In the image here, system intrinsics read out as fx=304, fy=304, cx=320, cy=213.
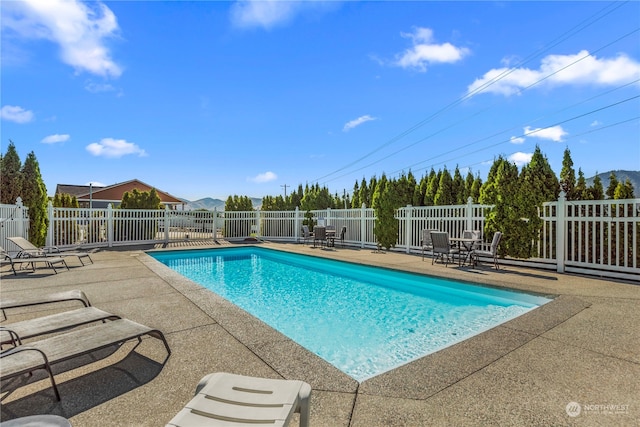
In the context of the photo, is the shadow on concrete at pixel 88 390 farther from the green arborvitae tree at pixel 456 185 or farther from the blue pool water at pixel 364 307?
the green arborvitae tree at pixel 456 185

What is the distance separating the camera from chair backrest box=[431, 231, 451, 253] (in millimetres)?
7480

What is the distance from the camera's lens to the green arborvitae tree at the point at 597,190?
838cm

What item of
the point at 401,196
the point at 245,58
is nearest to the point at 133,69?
the point at 245,58

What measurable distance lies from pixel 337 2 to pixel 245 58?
3.48 meters

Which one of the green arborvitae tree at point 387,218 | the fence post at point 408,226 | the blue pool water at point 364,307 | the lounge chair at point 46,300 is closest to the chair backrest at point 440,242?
the blue pool water at point 364,307

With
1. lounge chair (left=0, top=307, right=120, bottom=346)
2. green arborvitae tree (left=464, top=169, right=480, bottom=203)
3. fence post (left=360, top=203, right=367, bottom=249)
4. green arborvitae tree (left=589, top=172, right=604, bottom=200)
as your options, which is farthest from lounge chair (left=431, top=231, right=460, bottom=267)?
lounge chair (left=0, top=307, right=120, bottom=346)

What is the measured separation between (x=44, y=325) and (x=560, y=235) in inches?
346

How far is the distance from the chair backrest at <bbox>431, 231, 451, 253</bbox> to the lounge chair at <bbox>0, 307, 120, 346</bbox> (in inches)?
268

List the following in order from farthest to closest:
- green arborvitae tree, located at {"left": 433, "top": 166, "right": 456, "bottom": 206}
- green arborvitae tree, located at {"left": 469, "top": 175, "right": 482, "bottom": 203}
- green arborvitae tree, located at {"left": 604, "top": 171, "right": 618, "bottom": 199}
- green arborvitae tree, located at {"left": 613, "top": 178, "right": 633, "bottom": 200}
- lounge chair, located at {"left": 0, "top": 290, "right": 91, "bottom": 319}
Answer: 1. green arborvitae tree, located at {"left": 433, "top": 166, "right": 456, "bottom": 206}
2. green arborvitae tree, located at {"left": 469, "top": 175, "right": 482, "bottom": 203}
3. green arborvitae tree, located at {"left": 604, "top": 171, "right": 618, "bottom": 199}
4. green arborvitae tree, located at {"left": 613, "top": 178, "right": 633, "bottom": 200}
5. lounge chair, located at {"left": 0, "top": 290, "right": 91, "bottom": 319}

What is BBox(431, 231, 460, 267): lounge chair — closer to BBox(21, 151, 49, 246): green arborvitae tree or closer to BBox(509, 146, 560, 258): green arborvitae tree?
BBox(509, 146, 560, 258): green arborvitae tree

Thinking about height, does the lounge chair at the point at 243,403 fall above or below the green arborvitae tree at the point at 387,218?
below

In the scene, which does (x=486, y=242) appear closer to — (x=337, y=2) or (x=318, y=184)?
(x=337, y=2)

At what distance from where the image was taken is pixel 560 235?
22.1 feet

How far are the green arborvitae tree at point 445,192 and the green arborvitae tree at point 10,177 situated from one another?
1469 cm
